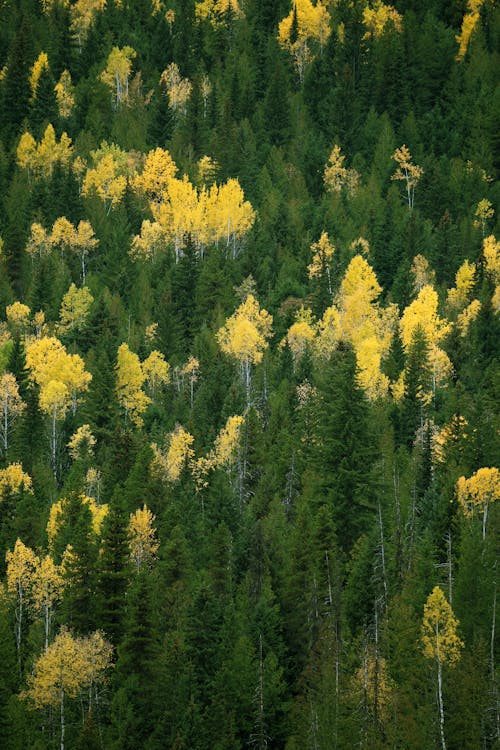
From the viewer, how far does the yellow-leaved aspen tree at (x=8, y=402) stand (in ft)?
269

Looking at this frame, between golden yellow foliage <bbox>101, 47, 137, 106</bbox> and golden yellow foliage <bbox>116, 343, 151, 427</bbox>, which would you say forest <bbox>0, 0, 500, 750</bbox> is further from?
golden yellow foliage <bbox>101, 47, 137, 106</bbox>

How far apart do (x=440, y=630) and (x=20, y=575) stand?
75.1ft

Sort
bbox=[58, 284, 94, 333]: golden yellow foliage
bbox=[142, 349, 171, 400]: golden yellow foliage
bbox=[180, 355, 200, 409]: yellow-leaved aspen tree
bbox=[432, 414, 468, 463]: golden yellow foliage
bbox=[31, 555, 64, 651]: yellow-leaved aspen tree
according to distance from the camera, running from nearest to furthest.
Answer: bbox=[31, 555, 64, 651]: yellow-leaved aspen tree
bbox=[432, 414, 468, 463]: golden yellow foliage
bbox=[180, 355, 200, 409]: yellow-leaved aspen tree
bbox=[142, 349, 171, 400]: golden yellow foliage
bbox=[58, 284, 94, 333]: golden yellow foliage

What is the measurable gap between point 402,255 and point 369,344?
23.2m

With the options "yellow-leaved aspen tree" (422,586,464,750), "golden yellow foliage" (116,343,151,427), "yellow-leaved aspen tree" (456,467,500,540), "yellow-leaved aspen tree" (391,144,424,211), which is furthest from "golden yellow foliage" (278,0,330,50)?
"yellow-leaved aspen tree" (422,586,464,750)

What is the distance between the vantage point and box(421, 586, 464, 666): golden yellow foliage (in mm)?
47875

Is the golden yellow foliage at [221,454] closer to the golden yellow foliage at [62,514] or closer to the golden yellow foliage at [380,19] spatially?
the golden yellow foliage at [62,514]

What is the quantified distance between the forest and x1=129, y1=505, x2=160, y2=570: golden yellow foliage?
0.18 metres

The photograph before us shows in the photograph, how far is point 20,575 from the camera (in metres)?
58.6

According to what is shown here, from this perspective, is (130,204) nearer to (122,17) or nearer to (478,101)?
(478,101)

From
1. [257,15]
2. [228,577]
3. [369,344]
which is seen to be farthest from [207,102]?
[228,577]

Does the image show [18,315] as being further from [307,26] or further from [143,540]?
[307,26]

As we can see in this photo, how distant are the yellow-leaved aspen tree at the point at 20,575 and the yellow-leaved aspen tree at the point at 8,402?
2356 centimetres

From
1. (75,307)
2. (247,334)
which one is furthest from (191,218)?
(247,334)
